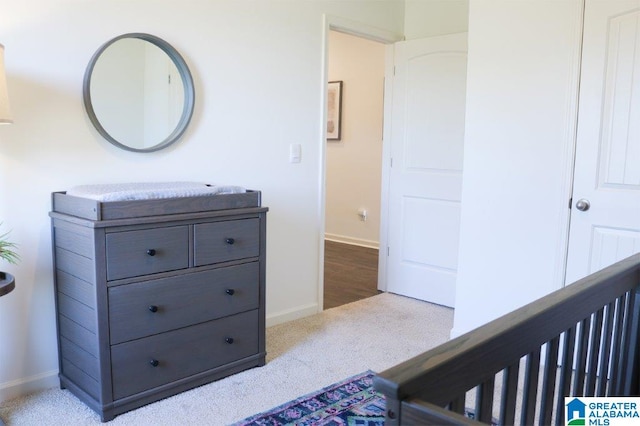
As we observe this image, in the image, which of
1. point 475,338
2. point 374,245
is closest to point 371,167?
point 374,245

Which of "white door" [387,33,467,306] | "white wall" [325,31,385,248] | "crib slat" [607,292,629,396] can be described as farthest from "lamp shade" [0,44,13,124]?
"white wall" [325,31,385,248]

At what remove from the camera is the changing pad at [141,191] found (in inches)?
88.1

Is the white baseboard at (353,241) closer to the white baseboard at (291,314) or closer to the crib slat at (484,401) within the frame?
the white baseboard at (291,314)

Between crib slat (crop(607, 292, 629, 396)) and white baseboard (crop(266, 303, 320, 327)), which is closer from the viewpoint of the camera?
crib slat (crop(607, 292, 629, 396))

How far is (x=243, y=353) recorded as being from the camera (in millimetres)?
2727

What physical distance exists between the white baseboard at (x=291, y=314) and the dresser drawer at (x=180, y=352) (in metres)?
0.65

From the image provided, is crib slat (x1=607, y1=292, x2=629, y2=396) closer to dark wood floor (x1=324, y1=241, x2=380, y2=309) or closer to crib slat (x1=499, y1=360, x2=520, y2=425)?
crib slat (x1=499, y1=360, x2=520, y2=425)

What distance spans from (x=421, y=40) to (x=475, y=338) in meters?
3.21

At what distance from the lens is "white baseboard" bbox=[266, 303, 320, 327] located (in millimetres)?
3430

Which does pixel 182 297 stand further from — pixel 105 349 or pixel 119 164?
pixel 119 164

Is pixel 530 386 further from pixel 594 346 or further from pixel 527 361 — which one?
pixel 594 346

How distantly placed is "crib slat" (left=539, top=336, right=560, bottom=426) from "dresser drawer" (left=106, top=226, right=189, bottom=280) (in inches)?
63.0

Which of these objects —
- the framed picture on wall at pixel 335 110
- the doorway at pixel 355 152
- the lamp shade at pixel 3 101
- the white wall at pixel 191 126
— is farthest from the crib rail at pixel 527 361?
the framed picture on wall at pixel 335 110

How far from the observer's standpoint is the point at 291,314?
3.54 metres
